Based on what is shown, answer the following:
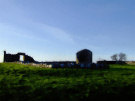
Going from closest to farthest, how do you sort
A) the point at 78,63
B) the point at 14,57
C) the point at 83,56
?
the point at 78,63 < the point at 83,56 < the point at 14,57

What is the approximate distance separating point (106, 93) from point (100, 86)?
81cm

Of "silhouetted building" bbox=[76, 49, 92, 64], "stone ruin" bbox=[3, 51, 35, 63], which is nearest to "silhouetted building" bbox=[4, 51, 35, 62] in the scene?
"stone ruin" bbox=[3, 51, 35, 63]

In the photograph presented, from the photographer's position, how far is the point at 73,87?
7734 mm

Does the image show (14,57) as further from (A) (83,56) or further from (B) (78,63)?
(B) (78,63)

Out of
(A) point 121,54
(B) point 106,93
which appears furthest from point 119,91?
(A) point 121,54

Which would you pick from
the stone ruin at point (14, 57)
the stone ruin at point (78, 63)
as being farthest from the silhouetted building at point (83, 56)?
the stone ruin at point (14, 57)

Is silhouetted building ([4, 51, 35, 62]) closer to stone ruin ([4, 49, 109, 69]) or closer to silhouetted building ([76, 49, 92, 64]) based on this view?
stone ruin ([4, 49, 109, 69])

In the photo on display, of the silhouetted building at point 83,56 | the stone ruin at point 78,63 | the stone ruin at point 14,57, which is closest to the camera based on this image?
the stone ruin at point 78,63

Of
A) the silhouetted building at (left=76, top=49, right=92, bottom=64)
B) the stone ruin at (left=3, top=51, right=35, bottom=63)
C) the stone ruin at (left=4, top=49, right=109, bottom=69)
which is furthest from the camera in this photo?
the stone ruin at (left=3, top=51, right=35, bottom=63)

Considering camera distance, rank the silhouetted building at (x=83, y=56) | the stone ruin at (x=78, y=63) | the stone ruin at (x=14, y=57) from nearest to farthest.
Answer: the stone ruin at (x=78, y=63), the silhouetted building at (x=83, y=56), the stone ruin at (x=14, y=57)

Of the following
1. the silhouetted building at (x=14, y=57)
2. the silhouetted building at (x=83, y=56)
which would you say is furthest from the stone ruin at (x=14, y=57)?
the silhouetted building at (x=83, y=56)

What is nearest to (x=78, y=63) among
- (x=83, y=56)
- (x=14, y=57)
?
(x=83, y=56)

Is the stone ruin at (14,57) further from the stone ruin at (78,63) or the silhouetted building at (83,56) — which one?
the silhouetted building at (83,56)

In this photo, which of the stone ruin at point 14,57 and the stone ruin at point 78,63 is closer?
the stone ruin at point 78,63
